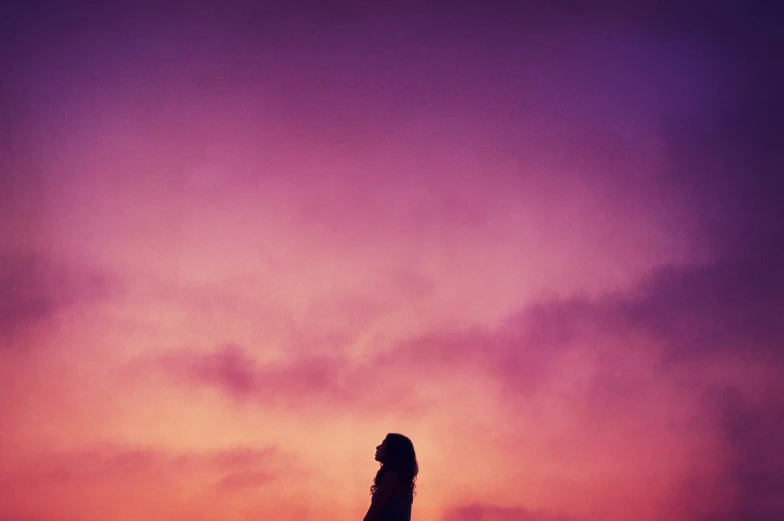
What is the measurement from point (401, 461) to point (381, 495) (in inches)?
11.0

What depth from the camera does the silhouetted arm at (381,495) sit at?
5589 mm

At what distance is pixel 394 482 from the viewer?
577cm

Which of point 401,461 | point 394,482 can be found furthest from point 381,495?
point 401,461

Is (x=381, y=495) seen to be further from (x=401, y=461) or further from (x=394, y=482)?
(x=401, y=461)

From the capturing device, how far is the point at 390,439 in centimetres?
597

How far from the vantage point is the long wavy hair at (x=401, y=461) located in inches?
230

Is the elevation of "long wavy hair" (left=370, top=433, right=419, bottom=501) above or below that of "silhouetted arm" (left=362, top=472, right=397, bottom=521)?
above

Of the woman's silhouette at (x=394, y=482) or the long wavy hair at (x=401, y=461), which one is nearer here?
the woman's silhouette at (x=394, y=482)

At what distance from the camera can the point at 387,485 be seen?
5750mm

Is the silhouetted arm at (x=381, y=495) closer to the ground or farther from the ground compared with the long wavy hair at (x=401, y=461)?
closer to the ground

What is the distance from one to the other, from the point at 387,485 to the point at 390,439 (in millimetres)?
329

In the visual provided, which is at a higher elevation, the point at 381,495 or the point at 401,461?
the point at 401,461

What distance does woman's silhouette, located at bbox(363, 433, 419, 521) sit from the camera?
562cm

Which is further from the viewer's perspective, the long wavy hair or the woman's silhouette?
the long wavy hair
